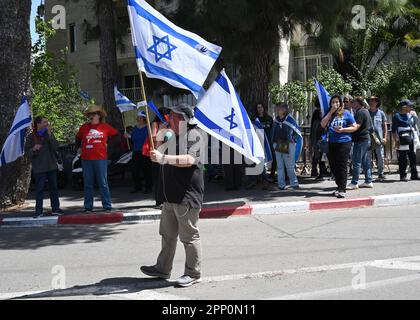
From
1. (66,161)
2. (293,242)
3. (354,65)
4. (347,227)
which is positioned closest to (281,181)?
(347,227)

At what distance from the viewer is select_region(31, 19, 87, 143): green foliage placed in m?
23.4

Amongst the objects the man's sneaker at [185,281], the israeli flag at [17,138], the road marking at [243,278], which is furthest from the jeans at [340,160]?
the man's sneaker at [185,281]

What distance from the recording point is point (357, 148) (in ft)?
41.3

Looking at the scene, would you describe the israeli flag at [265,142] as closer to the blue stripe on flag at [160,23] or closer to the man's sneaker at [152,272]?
the blue stripe on flag at [160,23]

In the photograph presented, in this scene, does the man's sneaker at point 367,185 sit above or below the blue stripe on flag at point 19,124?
below

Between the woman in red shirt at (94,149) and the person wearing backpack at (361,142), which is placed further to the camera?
the person wearing backpack at (361,142)

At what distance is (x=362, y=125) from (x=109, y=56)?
7.44m

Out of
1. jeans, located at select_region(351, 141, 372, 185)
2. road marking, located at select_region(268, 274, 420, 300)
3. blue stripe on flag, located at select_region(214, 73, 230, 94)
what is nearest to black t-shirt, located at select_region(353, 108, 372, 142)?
jeans, located at select_region(351, 141, 372, 185)

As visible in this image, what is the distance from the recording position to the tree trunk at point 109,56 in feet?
53.9

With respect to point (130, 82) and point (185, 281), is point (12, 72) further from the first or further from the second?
point (130, 82)

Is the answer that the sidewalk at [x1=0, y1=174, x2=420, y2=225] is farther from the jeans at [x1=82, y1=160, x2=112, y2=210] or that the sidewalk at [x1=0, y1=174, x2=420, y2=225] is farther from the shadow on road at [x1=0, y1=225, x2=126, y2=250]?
the shadow on road at [x1=0, y1=225, x2=126, y2=250]

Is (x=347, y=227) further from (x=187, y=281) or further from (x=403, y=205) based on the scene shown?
(x=187, y=281)

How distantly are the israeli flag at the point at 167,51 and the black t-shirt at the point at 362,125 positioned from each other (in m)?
5.74
